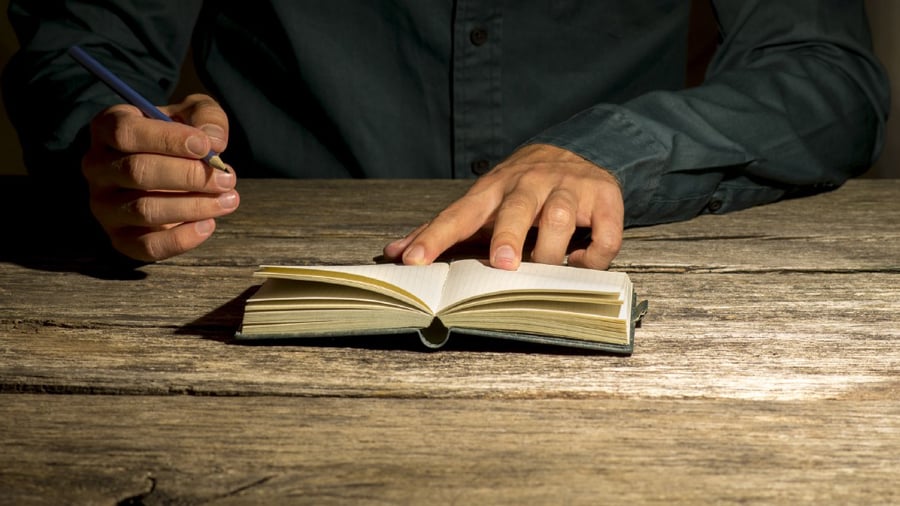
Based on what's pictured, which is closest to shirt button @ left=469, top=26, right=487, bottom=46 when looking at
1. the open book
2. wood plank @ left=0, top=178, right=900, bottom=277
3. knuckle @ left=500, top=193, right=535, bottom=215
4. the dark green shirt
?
the dark green shirt

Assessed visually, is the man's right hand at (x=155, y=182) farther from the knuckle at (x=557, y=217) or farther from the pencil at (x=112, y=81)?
the knuckle at (x=557, y=217)

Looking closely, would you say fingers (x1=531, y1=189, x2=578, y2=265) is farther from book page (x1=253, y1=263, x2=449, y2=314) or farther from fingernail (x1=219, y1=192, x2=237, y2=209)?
fingernail (x1=219, y1=192, x2=237, y2=209)

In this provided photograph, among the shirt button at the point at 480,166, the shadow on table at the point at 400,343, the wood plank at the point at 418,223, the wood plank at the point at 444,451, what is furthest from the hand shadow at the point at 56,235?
the shirt button at the point at 480,166

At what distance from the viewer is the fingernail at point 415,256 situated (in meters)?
1.00

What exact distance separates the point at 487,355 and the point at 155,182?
1.63 ft

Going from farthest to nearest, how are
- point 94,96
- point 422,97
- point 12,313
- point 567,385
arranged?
point 422,97, point 94,96, point 12,313, point 567,385

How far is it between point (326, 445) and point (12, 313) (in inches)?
19.9

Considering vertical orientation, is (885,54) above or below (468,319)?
below

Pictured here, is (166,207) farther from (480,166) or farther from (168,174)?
(480,166)

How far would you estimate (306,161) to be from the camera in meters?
1.93

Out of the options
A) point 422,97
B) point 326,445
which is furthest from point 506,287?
point 422,97

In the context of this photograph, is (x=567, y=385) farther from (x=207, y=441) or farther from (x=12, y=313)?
(x=12, y=313)

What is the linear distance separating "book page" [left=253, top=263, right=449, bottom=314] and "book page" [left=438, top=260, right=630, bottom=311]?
0.01m

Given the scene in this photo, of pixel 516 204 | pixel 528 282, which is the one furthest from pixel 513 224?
pixel 528 282
